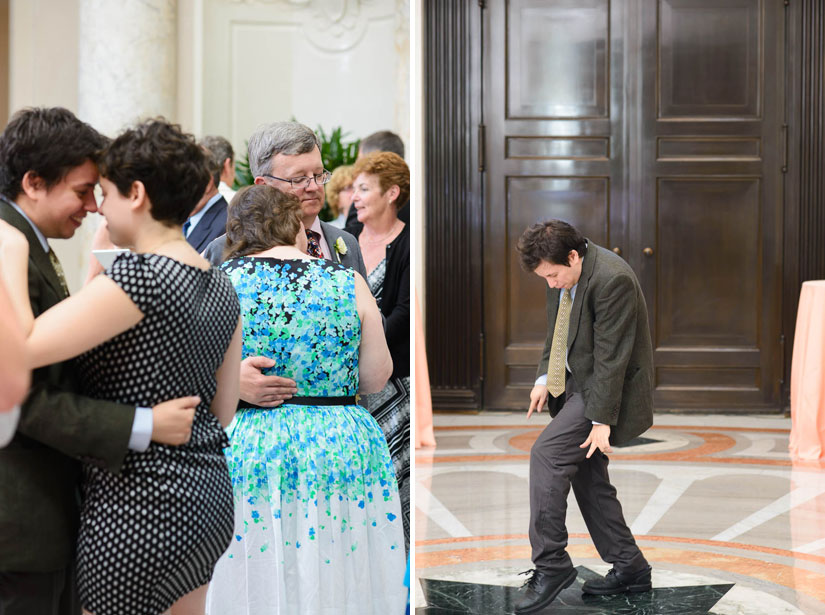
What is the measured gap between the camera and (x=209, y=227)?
393cm

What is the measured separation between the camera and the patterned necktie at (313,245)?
9.68 feet

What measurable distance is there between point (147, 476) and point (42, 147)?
57cm

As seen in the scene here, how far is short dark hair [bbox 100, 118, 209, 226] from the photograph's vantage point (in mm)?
1742

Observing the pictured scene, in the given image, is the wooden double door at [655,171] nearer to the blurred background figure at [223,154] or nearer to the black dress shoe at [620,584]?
the blurred background figure at [223,154]

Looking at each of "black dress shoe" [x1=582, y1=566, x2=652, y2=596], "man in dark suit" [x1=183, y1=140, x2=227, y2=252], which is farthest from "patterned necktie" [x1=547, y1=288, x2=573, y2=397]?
"man in dark suit" [x1=183, y1=140, x2=227, y2=252]

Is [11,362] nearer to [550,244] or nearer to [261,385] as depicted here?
[261,385]

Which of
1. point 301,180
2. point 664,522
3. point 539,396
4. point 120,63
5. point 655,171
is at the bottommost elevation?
point 664,522

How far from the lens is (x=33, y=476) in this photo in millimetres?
1695

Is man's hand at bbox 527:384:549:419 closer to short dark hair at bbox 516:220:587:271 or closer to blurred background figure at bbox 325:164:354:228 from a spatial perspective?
short dark hair at bbox 516:220:587:271

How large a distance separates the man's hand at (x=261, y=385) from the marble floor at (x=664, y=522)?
0.64 metres

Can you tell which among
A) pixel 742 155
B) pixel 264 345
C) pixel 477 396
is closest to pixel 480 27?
pixel 742 155

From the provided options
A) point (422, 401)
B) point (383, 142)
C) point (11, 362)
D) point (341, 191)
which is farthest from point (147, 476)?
point (422, 401)

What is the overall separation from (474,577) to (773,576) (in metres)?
1.21

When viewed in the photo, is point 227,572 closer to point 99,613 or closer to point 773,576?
point 99,613
